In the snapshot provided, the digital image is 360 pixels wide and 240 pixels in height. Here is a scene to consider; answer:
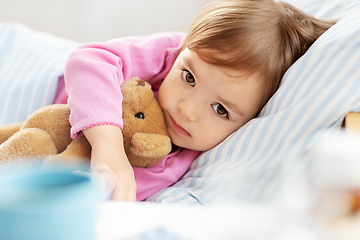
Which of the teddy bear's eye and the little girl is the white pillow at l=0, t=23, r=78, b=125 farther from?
the teddy bear's eye

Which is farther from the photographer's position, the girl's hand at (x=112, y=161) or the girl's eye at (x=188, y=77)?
the girl's eye at (x=188, y=77)

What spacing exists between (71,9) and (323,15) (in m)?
1.52

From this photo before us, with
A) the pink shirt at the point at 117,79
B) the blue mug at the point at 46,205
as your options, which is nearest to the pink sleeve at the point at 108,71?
the pink shirt at the point at 117,79

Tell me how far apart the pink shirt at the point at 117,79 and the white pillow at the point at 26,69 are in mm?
95

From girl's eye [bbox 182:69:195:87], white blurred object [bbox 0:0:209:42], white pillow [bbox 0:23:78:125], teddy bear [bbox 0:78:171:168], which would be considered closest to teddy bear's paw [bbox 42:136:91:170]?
teddy bear [bbox 0:78:171:168]

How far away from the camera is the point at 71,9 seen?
77.2 inches

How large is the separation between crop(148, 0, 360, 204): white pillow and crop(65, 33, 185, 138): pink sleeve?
0.23 metres

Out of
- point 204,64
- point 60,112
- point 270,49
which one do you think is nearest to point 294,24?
point 270,49

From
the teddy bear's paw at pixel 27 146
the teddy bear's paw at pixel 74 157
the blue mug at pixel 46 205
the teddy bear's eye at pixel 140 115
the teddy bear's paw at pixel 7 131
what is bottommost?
the teddy bear's paw at pixel 7 131

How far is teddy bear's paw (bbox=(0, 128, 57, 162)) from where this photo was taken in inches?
23.6

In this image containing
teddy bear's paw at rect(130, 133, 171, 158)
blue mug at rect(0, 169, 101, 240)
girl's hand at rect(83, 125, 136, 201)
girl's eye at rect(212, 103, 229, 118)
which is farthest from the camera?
girl's eye at rect(212, 103, 229, 118)

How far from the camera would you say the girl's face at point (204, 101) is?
75cm

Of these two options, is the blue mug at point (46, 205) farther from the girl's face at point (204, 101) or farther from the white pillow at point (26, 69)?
the white pillow at point (26, 69)

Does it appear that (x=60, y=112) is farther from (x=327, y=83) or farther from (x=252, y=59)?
(x=327, y=83)
